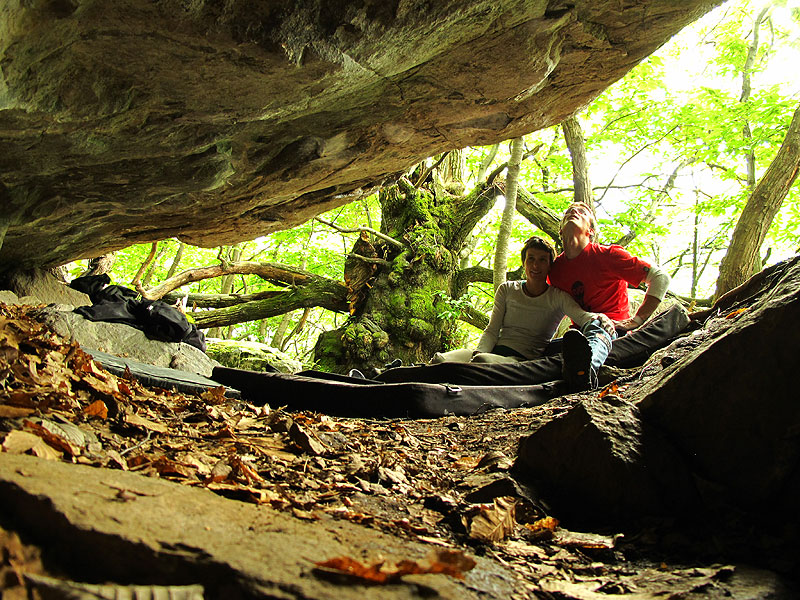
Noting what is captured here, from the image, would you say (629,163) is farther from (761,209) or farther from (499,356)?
(499,356)

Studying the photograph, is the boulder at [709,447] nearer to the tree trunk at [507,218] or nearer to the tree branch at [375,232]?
the tree trunk at [507,218]

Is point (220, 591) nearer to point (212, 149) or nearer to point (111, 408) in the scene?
point (111, 408)

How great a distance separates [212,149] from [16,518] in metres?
3.67

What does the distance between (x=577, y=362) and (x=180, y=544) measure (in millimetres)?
4019

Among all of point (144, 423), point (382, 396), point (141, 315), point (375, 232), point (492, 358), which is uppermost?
point (375, 232)

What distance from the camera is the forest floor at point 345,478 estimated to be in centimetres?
147

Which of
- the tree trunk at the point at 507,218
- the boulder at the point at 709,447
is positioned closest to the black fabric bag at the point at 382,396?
the boulder at the point at 709,447

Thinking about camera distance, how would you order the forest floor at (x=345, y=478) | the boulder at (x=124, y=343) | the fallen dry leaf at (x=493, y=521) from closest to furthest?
1. the forest floor at (x=345, y=478)
2. the fallen dry leaf at (x=493, y=521)
3. the boulder at (x=124, y=343)

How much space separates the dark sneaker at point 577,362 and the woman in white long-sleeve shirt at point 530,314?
98 centimetres

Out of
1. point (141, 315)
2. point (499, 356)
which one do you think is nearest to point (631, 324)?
point (499, 356)

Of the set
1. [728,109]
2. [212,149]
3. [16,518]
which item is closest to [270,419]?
[16,518]

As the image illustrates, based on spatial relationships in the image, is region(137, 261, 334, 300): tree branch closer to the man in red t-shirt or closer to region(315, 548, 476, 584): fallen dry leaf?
the man in red t-shirt

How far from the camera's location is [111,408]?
8.46 ft

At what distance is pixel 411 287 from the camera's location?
942 cm
